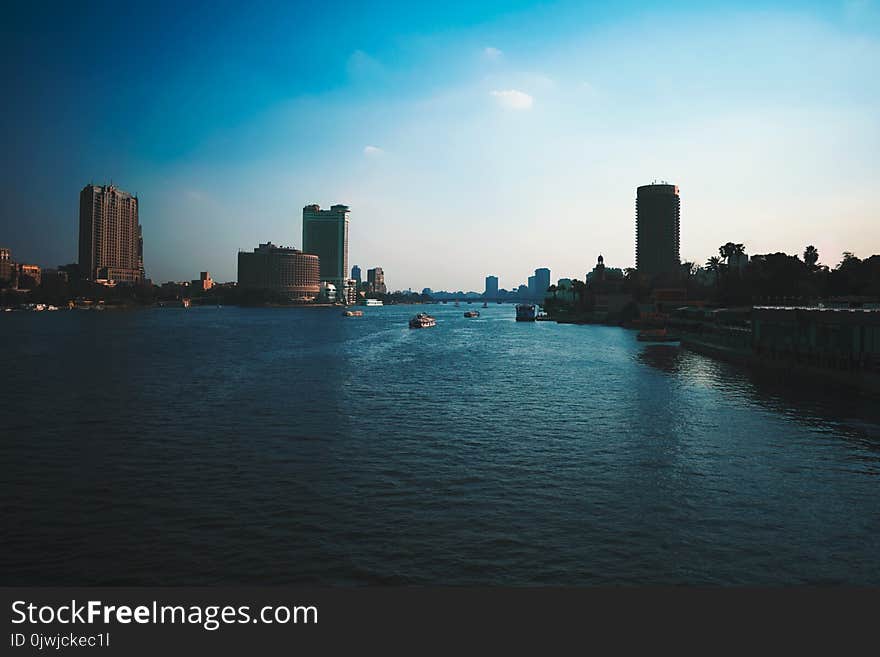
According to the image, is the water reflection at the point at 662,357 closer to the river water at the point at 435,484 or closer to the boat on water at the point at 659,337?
the boat on water at the point at 659,337

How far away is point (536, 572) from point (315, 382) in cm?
4494

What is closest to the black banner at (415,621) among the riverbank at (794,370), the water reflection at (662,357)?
the riverbank at (794,370)

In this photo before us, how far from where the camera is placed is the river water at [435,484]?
17.3 metres

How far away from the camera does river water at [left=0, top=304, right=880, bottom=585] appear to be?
56.8ft

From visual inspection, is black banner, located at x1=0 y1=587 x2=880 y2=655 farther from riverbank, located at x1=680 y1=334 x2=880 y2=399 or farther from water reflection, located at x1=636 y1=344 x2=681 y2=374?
water reflection, located at x1=636 y1=344 x2=681 y2=374

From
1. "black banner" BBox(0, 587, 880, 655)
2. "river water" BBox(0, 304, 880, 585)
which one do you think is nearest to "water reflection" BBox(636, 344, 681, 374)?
"river water" BBox(0, 304, 880, 585)

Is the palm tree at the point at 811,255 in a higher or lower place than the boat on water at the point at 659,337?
higher

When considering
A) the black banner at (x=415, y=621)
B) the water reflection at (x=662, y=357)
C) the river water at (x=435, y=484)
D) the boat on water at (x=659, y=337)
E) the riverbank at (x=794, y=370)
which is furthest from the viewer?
the boat on water at (x=659, y=337)

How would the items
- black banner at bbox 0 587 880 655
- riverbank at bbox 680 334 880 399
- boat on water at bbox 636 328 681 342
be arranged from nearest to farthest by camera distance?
black banner at bbox 0 587 880 655
riverbank at bbox 680 334 880 399
boat on water at bbox 636 328 681 342

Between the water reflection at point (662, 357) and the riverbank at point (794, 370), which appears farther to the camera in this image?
the water reflection at point (662, 357)

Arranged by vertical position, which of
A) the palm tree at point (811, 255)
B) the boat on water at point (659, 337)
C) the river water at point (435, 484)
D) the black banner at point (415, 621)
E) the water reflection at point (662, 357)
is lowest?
the river water at point (435, 484)

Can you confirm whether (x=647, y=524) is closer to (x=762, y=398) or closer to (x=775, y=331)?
(x=762, y=398)

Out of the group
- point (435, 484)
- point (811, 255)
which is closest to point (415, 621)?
point (435, 484)

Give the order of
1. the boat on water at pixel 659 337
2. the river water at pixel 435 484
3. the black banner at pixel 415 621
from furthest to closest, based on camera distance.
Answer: the boat on water at pixel 659 337
the river water at pixel 435 484
the black banner at pixel 415 621
